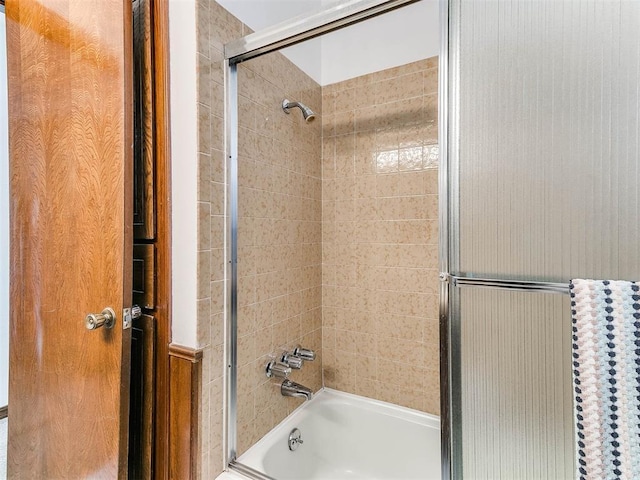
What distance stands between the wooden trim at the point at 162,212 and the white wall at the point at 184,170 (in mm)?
17

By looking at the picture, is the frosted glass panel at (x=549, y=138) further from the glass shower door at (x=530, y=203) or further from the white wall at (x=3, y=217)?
the white wall at (x=3, y=217)

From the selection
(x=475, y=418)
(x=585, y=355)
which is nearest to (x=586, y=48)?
(x=585, y=355)

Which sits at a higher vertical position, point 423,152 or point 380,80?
point 380,80

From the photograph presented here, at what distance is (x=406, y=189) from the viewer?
168cm

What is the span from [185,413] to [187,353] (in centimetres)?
20

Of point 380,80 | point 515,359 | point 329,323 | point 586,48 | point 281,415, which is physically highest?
point 380,80

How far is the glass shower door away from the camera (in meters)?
0.59

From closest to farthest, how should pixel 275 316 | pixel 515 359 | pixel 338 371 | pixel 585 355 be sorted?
pixel 585 355, pixel 515 359, pixel 275 316, pixel 338 371

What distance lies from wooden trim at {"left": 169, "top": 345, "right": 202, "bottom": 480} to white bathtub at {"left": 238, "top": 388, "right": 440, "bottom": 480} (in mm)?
455

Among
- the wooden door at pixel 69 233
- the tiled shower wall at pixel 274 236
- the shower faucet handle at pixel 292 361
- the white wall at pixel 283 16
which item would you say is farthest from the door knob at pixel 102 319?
Result: the white wall at pixel 283 16

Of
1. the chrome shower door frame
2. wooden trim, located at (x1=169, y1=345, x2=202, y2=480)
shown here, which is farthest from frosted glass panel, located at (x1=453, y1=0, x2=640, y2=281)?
wooden trim, located at (x1=169, y1=345, x2=202, y2=480)

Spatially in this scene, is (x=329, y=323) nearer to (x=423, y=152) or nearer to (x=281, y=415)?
(x=281, y=415)

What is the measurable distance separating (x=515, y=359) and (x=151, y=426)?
1.16 meters

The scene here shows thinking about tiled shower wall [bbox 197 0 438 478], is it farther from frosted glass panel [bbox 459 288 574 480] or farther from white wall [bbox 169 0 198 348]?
frosted glass panel [bbox 459 288 574 480]
